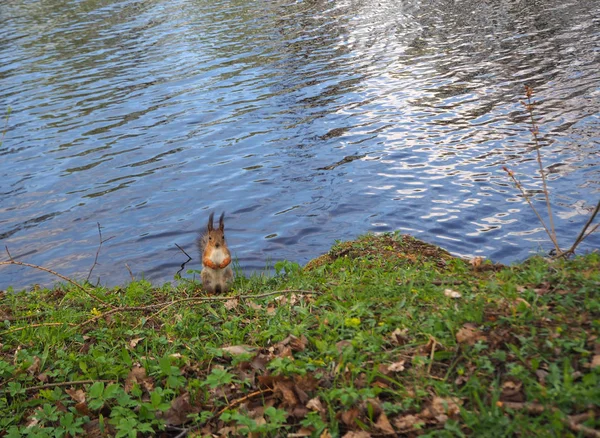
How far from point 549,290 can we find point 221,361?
246 cm

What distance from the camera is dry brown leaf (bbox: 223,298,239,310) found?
6068 millimetres

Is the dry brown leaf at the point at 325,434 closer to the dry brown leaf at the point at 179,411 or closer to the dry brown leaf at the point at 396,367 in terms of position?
the dry brown leaf at the point at 396,367

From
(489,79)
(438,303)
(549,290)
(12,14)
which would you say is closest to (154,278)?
(438,303)

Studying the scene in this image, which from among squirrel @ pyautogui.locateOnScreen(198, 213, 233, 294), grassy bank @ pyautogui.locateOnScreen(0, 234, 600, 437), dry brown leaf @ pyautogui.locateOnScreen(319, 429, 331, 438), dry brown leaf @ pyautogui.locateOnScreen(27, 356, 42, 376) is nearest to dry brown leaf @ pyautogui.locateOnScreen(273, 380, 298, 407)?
grassy bank @ pyautogui.locateOnScreen(0, 234, 600, 437)

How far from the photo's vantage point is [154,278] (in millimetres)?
8852

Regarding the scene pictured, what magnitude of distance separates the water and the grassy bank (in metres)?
3.17

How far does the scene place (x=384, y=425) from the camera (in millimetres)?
3748

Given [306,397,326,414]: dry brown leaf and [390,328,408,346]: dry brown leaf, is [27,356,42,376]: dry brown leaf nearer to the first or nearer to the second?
[306,397,326,414]: dry brown leaf

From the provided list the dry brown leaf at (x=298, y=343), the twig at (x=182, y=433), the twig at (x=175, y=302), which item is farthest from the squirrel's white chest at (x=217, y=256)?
the twig at (x=182, y=433)

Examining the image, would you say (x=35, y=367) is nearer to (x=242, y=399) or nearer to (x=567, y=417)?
(x=242, y=399)

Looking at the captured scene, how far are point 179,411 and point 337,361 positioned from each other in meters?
1.11

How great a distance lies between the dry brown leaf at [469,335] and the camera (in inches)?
165

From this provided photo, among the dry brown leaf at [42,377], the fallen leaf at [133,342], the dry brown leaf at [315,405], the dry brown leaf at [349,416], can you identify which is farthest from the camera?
the fallen leaf at [133,342]

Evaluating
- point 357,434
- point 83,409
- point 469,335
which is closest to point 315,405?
point 357,434
